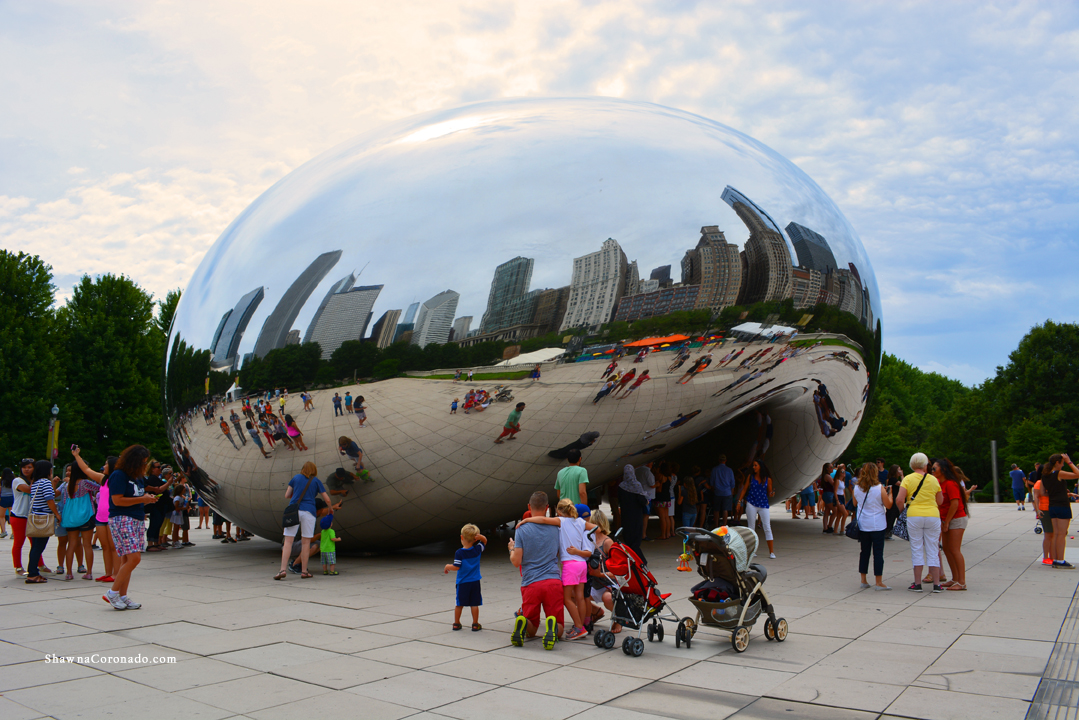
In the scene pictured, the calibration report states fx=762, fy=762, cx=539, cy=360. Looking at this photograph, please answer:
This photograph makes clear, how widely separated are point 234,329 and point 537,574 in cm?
595

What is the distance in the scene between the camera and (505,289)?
9156 millimetres

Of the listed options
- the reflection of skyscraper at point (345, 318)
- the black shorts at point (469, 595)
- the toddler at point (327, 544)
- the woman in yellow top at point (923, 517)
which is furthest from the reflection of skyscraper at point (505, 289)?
the woman in yellow top at point (923, 517)

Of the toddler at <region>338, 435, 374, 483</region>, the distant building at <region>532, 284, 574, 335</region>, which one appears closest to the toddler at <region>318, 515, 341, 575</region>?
the toddler at <region>338, 435, 374, 483</region>

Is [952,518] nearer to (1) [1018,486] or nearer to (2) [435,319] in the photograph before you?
(2) [435,319]

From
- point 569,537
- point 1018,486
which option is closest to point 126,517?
point 569,537

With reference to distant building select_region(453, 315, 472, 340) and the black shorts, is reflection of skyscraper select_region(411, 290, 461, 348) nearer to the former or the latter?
distant building select_region(453, 315, 472, 340)

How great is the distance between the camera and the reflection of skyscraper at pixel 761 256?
10.1 meters

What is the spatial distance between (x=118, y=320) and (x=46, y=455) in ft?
26.3

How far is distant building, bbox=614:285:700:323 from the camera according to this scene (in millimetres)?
9391

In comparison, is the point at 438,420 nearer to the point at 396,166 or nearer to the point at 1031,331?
the point at 396,166

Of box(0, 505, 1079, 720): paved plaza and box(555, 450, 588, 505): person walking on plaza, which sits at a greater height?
box(555, 450, 588, 505): person walking on plaza

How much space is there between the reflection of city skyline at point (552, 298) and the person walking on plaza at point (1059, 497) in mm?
4166

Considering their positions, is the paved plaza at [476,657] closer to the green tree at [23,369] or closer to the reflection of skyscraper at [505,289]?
the reflection of skyscraper at [505,289]

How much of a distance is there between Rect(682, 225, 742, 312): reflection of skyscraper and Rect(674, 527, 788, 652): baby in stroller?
419cm
